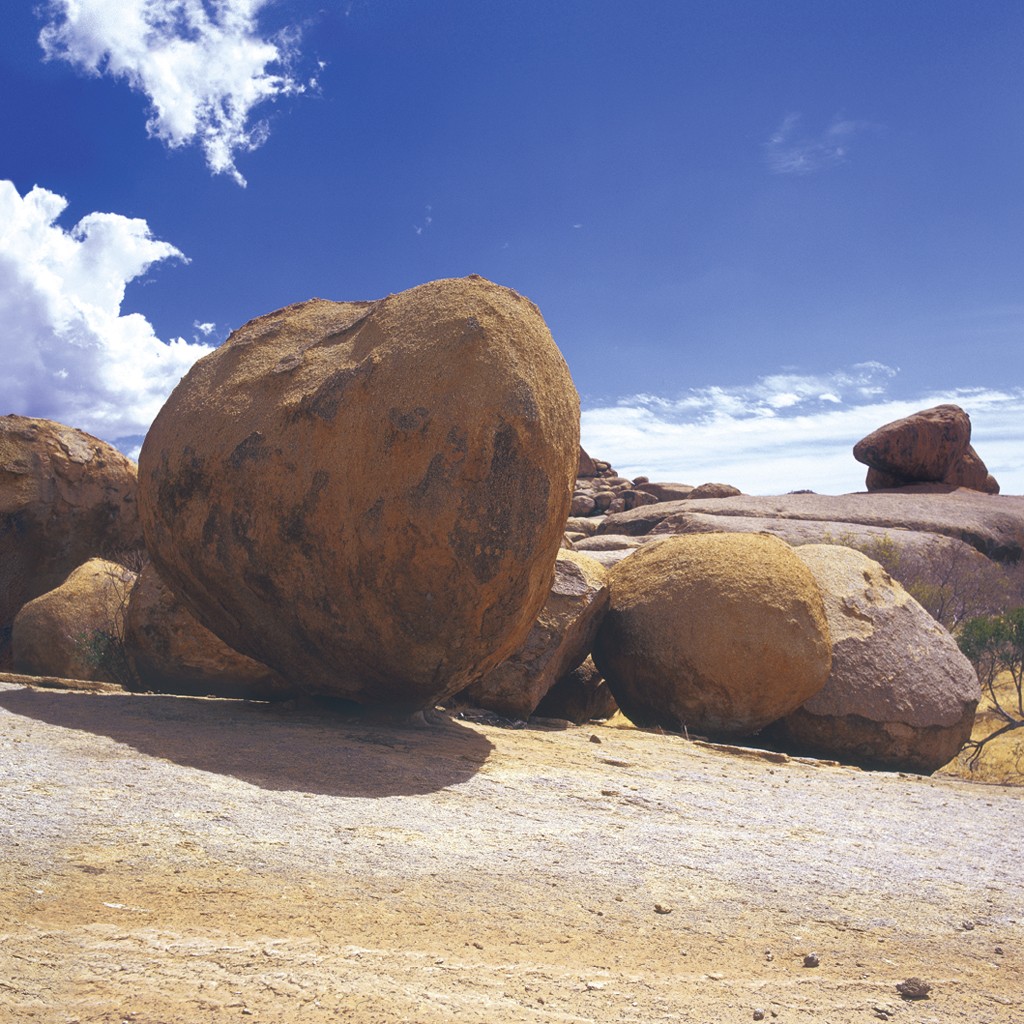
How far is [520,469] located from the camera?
4906 mm

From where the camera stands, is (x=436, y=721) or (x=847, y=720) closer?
(x=436, y=721)

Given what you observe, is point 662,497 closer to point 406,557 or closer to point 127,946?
point 406,557

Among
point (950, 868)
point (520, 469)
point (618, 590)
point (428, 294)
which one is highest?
point (428, 294)

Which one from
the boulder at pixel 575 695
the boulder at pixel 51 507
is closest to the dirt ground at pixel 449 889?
the boulder at pixel 575 695

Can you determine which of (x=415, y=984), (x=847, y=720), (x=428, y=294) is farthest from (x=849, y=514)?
(x=415, y=984)

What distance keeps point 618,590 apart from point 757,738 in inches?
58.8

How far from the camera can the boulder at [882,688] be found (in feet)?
24.9

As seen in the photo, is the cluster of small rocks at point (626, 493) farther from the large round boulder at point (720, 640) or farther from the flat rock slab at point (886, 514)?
the large round boulder at point (720, 640)

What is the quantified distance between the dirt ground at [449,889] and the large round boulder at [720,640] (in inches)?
62.4

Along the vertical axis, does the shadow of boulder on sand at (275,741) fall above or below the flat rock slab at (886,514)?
below

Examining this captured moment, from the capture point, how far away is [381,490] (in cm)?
495

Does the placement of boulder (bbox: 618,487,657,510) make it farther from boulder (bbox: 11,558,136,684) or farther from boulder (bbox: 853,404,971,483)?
boulder (bbox: 11,558,136,684)

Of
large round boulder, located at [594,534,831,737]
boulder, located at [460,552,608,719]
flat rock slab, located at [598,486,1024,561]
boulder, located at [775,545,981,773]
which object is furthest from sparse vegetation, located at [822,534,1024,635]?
boulder, located at [460,552,608,719]

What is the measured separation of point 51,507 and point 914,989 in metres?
9.30
